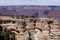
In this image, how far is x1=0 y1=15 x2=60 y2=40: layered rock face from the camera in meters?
14.1

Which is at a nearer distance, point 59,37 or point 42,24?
point 59,37

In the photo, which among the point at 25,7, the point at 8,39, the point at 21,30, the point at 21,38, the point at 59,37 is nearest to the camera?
the point at 8,39

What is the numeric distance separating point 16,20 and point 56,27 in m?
3.69

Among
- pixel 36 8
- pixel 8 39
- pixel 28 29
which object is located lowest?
pixel 36 8

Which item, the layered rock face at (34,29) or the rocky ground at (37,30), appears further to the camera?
the layered rock face at (34,29)

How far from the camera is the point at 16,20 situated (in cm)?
1747

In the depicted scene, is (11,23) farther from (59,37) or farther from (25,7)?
(25,7)

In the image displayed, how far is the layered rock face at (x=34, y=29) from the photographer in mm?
14060

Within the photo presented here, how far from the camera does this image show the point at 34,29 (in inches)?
583

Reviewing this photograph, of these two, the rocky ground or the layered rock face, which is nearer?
the rocky ground

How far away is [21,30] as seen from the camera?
54.5ft

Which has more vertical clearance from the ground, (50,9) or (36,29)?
(36,29)

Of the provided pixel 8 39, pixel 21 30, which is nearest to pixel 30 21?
pixel 21 30

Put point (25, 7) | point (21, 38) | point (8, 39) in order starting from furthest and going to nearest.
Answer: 1. point (25, 7)
2. point (21, 38)
3. point (8, 39)
